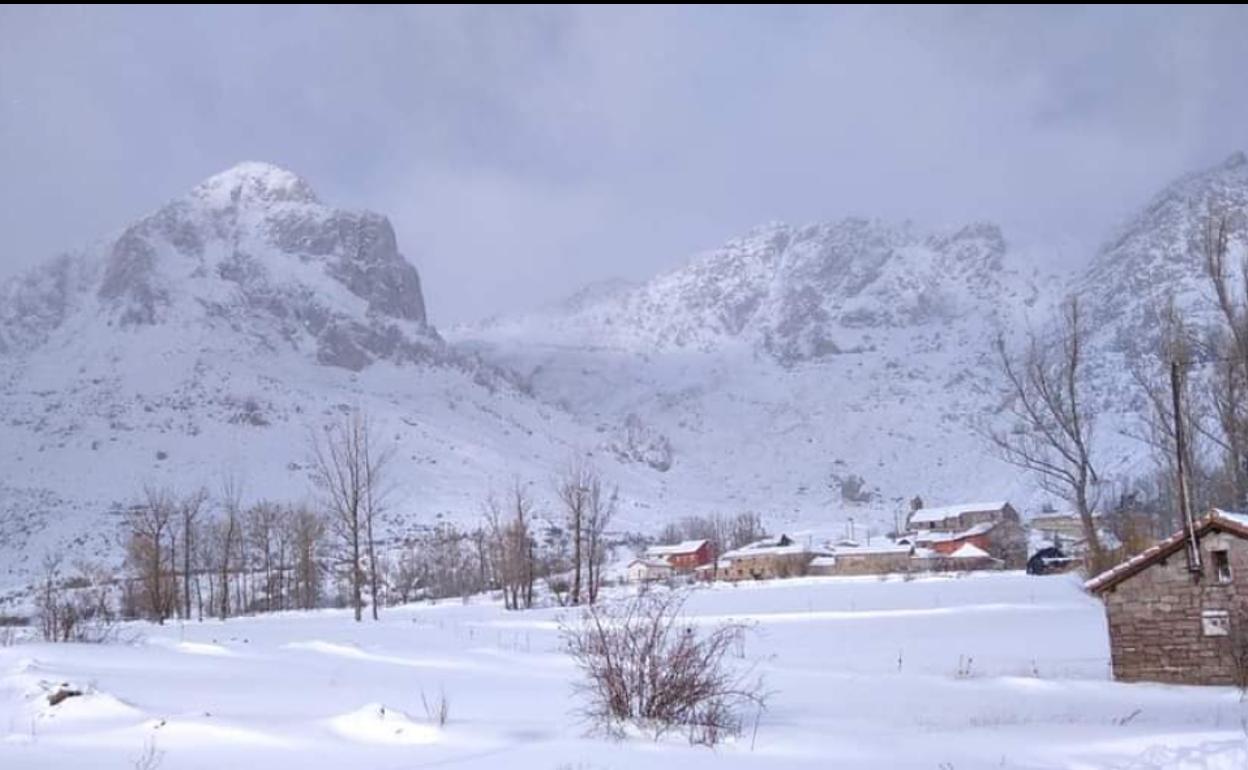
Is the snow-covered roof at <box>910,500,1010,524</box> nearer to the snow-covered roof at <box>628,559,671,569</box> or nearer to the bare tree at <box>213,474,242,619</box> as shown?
the snow-covered roof at <box>628,559,671,569</box>

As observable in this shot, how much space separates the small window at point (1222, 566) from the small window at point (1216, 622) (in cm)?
58

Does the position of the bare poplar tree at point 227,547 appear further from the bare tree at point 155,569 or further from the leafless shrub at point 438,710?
the leafless shrub at point 438,710

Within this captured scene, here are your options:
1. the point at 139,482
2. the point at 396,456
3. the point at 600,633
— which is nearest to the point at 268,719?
the point at 600,633

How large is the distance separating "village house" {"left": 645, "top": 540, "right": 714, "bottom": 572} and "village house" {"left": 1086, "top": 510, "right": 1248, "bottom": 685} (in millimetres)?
94847

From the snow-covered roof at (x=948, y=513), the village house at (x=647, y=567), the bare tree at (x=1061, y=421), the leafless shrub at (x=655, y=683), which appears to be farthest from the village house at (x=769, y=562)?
the leafless shrub at (x=655, y=683)

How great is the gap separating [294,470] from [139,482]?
19.6 m

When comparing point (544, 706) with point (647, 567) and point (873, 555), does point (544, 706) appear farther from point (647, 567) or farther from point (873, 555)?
Result: point (873, 555)

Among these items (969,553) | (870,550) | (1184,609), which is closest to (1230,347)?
(1184,609)

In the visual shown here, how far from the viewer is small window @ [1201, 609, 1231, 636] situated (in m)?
18.9

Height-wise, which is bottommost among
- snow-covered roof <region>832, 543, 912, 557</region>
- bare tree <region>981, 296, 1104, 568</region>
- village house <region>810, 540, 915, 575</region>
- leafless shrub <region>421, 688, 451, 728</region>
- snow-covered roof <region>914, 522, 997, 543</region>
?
village house <region>810, 540, 915, 575</region>

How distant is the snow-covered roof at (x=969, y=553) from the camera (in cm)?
9719

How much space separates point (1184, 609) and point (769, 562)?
86998 millimetres

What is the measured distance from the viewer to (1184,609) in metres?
19.3

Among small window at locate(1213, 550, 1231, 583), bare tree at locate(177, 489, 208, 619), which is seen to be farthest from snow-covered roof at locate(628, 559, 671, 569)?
small window at locate(1213, 550, 1231, 583)
